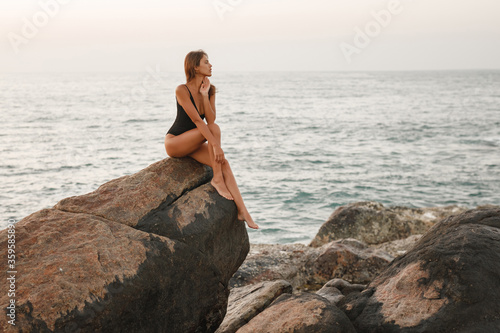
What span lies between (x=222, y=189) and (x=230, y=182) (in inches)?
7.6

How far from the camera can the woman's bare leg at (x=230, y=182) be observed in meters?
6.56

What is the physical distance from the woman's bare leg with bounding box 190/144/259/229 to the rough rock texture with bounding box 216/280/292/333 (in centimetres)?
101

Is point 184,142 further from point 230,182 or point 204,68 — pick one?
point 204,68

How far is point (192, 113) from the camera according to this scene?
6.72 m

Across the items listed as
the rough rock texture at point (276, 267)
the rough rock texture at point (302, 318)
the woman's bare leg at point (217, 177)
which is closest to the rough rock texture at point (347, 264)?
the rough rock texture at point (276, 267)

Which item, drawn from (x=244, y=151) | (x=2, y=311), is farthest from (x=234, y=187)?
(x=244, y=151)

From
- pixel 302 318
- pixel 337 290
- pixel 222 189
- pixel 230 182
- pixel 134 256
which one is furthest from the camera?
pixel 337 290

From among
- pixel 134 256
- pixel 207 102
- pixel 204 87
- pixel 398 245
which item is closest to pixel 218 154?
pixel 207 102

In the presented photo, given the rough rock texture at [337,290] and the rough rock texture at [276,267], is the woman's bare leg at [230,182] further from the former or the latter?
the rough rock texture at [276,267]

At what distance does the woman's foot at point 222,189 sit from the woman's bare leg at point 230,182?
7cm

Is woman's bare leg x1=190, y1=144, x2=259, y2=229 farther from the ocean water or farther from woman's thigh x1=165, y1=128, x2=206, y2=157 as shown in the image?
the ocean water

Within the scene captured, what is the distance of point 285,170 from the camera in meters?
25.8

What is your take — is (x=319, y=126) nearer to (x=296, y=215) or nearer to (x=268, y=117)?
(x=268, y=117)

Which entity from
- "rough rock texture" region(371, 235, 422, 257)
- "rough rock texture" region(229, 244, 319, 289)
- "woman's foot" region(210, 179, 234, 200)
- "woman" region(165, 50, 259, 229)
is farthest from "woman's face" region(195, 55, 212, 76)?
"rough rock texture" region(371, 235, 422, 257)
